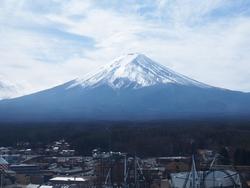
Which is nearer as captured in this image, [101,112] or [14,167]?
[14,167]

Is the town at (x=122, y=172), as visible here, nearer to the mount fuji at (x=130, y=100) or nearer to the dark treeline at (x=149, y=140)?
the dark treeline at (x=149, y=140)

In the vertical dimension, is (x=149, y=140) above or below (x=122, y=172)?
above

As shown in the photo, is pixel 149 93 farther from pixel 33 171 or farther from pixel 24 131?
pixel 33 171

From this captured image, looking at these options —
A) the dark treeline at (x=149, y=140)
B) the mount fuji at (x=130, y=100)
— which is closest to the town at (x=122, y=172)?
the dark treeline at (x=149, y=140)

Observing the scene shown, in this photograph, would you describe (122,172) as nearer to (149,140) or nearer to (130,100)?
(149,140)

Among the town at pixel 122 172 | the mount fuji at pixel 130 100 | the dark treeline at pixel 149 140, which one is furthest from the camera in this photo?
the mount fuji at pixel 130 100

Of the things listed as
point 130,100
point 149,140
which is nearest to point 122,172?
point 149,140

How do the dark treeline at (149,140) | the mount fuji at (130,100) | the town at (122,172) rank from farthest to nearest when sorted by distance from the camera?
the mount fuji at (130,100), the dark treeline at (149,140), the town at (122,172)

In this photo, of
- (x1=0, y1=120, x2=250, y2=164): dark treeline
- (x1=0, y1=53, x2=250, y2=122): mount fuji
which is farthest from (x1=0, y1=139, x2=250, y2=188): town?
(x1=0, y1=53, x2=250, y2=122): mount fuji

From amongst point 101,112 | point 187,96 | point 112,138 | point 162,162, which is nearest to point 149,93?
point 187,96
